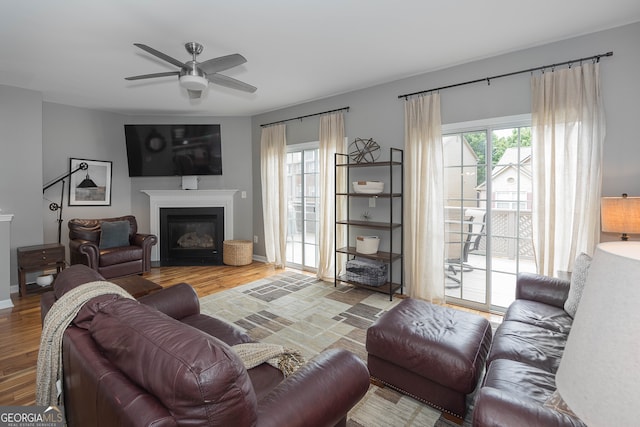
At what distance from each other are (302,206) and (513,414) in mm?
4473

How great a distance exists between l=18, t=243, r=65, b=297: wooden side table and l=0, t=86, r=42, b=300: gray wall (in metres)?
0.31

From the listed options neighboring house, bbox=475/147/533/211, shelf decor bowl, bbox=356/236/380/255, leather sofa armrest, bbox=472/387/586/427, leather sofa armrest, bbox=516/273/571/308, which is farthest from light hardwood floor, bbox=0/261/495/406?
leather sofa armrest, bbox=472/387/586/427

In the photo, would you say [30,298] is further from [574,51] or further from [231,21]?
[574,51]

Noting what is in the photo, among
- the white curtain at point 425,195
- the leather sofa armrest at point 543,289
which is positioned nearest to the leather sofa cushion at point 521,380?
the leather sofa armrest at point 543,289

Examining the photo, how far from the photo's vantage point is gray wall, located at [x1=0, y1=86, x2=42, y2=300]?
410 cm

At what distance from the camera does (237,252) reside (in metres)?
5.60

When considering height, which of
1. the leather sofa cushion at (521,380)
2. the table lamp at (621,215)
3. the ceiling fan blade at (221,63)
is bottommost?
the leather sofa cushion at (521,380)

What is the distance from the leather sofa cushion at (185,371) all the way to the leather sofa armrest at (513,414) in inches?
32.6

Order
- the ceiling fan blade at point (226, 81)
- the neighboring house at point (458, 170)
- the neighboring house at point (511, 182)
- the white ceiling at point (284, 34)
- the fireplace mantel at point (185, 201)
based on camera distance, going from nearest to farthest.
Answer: the white ceiling at point (284, 34)
the ceiling fan blade at point (226, 81)
the neighboring house at point (511, 182)
the neighboring house at point (458, 170)
the fireplace mantel at point (185, 201)

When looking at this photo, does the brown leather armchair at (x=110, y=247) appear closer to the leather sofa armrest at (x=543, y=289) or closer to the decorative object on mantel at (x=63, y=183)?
the decorative object on mantel at (x=63, y=183)

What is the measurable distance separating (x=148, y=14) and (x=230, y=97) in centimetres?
227

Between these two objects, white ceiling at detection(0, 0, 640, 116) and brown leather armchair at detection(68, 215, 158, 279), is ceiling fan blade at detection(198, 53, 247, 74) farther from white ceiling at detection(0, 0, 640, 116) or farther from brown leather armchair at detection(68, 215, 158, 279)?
brown leather armchair at detection(68, 215, 158, 279)

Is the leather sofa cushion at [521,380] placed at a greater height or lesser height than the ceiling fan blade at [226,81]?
lesser

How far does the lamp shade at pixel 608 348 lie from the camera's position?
0.50 metres
